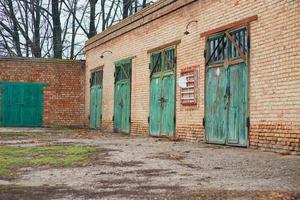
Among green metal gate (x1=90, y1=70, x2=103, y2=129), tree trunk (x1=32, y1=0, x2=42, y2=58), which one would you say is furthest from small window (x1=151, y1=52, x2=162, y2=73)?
tree trunk (x1=32, y1=0, x2=42, y2=58)

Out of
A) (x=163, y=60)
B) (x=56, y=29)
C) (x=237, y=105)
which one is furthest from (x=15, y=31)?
(x=237, y=105)

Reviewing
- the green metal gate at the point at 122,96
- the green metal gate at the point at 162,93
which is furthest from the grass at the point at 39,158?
the green metal gate at the point at 122,96

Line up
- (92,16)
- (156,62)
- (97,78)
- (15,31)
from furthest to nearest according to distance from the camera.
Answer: (15,31) → (92,16) → (97,78) → (156,62)

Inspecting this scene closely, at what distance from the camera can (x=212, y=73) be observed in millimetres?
13062

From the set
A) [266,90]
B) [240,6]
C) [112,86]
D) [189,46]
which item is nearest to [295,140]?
[266,90]

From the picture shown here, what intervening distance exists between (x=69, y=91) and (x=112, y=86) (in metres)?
4.88

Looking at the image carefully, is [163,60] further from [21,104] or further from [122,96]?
[21,104]

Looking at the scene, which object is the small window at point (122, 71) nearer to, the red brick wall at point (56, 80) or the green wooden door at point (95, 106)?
the green wooden door at point (95, 106)

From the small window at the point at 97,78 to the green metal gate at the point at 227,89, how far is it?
414 inches

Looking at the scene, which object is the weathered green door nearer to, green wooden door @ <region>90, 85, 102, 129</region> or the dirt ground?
green wooden door @ <region>90, 85, 102, 129</region>

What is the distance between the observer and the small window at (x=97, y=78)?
23178 mm

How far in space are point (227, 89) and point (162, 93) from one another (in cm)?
415

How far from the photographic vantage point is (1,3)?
36.0m

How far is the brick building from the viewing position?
10297 millimetres
